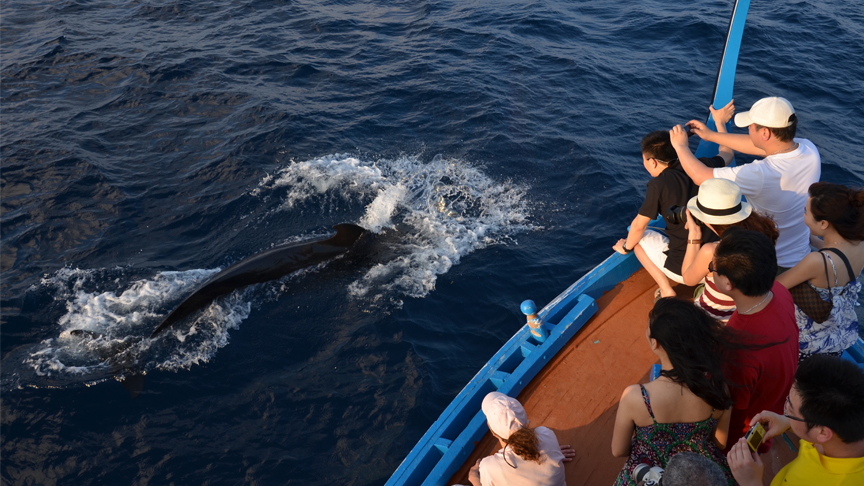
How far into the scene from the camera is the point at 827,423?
2.76 m

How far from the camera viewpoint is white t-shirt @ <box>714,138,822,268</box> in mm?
4789

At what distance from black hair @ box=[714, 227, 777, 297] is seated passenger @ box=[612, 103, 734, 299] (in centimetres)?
158

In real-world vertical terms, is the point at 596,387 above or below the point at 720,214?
below

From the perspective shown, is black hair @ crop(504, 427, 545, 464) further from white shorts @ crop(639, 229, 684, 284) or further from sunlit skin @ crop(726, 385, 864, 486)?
white shorts @ crop(639, 229, 684, 284)

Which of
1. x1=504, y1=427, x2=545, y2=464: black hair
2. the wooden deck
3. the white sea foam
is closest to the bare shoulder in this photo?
x1=504, y1=427, x2=545, y2=464: black hair

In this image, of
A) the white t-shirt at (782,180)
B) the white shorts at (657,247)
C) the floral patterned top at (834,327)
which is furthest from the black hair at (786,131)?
the white shorts at (657,247)

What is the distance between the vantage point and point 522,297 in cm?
848

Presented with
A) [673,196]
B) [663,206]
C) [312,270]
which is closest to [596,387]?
[663,206]

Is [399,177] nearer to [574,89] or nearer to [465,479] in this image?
[574,89]

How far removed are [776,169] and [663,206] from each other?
1.01m

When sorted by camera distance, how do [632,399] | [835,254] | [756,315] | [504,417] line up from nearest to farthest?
[632,399]
[756,315]
[504,417]
[835,254]

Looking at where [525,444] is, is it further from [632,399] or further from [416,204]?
[416,204]

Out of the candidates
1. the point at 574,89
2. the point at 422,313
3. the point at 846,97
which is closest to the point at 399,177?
the point at 422,313

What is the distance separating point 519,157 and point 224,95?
8.17 meters
